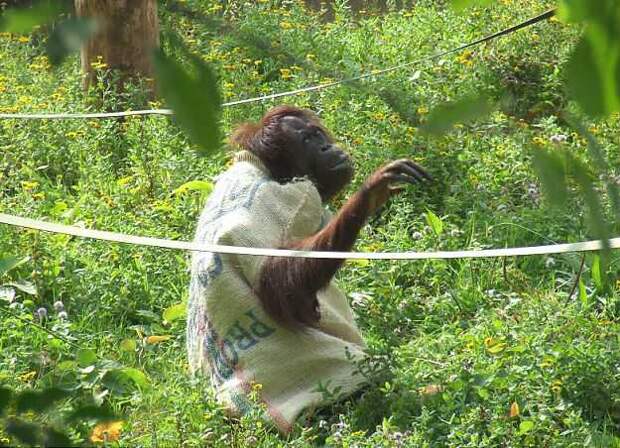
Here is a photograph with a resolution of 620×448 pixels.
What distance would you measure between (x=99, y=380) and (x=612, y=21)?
268cm

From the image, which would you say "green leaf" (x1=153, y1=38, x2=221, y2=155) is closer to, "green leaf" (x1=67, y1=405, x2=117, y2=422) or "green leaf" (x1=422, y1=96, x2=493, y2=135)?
"green leaf" (x1=422, y1=96, x2=493, y2=135)

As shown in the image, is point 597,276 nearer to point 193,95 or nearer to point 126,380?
point 126,380

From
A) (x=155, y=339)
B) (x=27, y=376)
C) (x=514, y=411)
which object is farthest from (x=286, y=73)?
(x=514, y=411)

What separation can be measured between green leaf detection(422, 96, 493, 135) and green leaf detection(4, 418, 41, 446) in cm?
36

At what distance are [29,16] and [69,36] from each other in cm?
5

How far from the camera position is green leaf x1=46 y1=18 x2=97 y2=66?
56cm

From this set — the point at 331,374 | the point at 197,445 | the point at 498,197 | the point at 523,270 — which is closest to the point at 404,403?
the point at 331,374

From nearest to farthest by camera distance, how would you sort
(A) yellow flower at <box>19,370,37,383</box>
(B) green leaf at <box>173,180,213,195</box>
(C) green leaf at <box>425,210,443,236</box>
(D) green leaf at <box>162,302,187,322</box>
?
(A) yellow flower at <box>19,370,37,383</box> < (D) green leaf at <box>162,302,187,322</box> < (C) green leaf at <box>425,210,443,236</box> < (B) green leaf at <box>173,180,213,195</box>

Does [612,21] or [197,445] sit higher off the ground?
[612,21]

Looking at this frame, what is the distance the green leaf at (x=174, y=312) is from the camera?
3.69 meters

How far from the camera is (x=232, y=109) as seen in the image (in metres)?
4.97

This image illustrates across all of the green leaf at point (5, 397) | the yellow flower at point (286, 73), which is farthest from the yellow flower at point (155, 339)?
the green leaf at point (5, 397)

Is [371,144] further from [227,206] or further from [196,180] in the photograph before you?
[227,206]

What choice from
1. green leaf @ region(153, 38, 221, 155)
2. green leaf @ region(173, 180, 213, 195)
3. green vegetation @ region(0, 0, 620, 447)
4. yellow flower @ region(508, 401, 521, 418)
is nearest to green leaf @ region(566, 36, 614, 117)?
green leaf @ region(153, 38, 221, 155)
